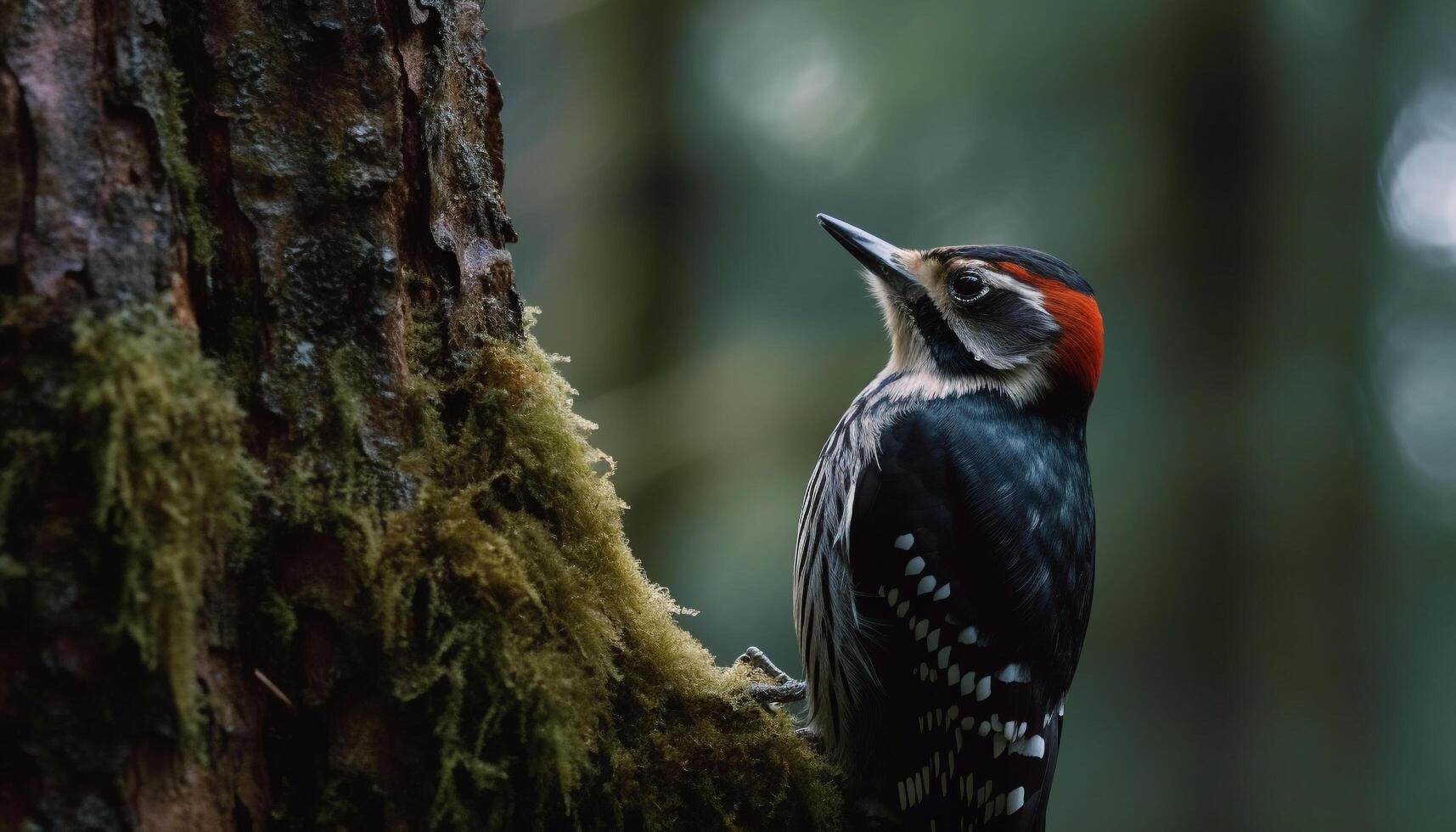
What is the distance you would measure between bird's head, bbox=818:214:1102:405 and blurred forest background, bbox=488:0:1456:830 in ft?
10.2

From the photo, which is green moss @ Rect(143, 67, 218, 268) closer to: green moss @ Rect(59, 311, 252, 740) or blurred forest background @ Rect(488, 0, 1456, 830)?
green moss @ Rect(59, 311, 252, 740)

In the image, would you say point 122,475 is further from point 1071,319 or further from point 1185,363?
point 1185,363

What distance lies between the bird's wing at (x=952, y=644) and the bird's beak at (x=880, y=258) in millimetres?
707

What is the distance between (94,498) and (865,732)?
1.79 m

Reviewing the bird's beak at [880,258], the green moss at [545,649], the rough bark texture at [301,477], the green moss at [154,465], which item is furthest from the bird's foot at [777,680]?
the green moss at [154,465]

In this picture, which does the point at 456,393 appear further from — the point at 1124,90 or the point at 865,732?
the point at 1124,90

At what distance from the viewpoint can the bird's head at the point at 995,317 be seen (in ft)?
9.59

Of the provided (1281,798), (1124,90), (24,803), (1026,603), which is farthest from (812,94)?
(24,803)

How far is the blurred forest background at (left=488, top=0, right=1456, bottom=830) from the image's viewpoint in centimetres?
581

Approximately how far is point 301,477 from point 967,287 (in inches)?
83.1

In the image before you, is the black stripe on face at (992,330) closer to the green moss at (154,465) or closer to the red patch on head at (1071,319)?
the red patch on head at (1071,319)

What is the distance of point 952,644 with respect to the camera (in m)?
2.39

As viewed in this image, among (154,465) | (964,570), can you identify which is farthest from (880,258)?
(154,465)

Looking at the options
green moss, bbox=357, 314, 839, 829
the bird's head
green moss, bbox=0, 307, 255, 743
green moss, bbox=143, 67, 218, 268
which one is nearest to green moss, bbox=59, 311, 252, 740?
green moss, bbox=0, 307, 255, 743
